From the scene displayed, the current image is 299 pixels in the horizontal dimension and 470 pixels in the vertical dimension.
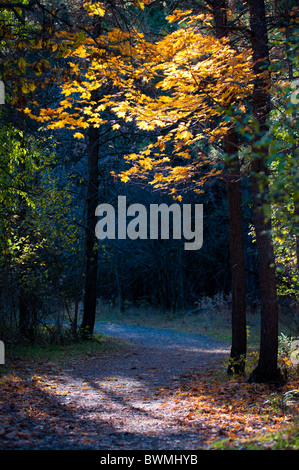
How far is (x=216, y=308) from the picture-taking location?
19.8 m

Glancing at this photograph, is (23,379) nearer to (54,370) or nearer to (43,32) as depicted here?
(54,370)

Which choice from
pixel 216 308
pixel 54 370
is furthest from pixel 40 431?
pixel 216 308

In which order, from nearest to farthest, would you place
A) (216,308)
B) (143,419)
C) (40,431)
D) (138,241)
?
1. (40,431)
2. (143,419)
3. (216,308)
4. (138,241)

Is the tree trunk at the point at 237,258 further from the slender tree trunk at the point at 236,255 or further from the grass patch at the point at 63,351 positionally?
the grass patch at the point at 63,351

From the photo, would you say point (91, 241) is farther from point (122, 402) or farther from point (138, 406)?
point (138, 406)

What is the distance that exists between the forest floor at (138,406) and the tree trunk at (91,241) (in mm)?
1922

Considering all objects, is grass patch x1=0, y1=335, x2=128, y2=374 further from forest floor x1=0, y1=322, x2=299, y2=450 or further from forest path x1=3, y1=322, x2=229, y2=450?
forest path x1=3, y1=322, x2=229, y2=450

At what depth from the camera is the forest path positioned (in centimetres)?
511

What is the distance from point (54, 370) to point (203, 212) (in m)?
12.5

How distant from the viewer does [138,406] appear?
7.08 m

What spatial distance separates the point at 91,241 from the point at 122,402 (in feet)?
22.0

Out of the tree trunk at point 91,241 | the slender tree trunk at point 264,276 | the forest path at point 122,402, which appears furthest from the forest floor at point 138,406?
the tree trunk at point 91,241

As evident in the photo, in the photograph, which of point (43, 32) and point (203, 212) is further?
point (203, 212)

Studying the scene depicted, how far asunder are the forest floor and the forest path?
0.01m
